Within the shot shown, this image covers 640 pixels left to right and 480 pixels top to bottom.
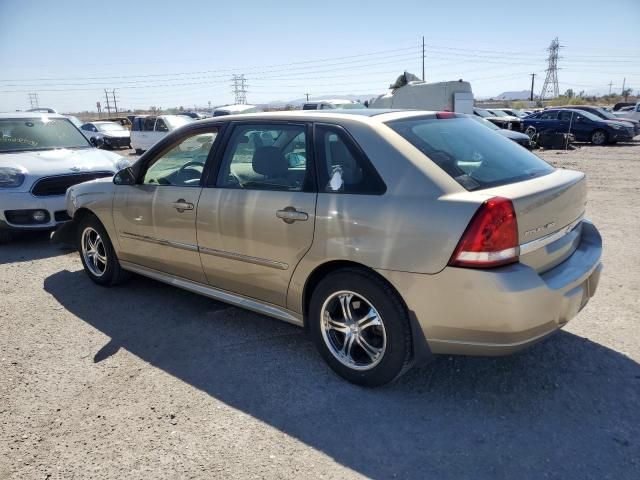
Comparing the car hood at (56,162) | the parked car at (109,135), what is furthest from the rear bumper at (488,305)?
the parked car at (109,135)

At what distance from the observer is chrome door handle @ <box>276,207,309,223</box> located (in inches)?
121

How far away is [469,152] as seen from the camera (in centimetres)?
309

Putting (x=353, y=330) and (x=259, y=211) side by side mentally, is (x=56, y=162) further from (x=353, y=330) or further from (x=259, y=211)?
(x=353, y=330)

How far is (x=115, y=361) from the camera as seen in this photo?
138 inches

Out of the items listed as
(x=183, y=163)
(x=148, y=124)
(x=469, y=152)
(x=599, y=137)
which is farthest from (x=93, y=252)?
(x=599, y=137)

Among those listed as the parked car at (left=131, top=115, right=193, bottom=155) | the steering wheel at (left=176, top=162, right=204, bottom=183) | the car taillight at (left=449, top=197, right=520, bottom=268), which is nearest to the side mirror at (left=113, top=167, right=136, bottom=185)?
the steering wheel at (left=176, top=162, right=204, bottom=183)

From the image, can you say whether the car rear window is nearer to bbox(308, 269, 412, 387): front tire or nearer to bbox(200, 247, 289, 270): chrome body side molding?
bbox(308, 269, 412, 387): front tire

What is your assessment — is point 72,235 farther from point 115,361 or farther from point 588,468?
point 588,468

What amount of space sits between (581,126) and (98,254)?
71.0 ft

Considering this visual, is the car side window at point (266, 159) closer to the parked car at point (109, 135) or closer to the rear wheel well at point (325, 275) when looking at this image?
the rear wheel well at point (325, 275)

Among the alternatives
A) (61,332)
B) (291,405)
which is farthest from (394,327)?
(61,332)

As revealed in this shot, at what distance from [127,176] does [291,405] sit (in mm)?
2612

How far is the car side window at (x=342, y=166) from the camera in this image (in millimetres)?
2873

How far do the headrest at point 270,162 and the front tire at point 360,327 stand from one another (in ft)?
2.72
